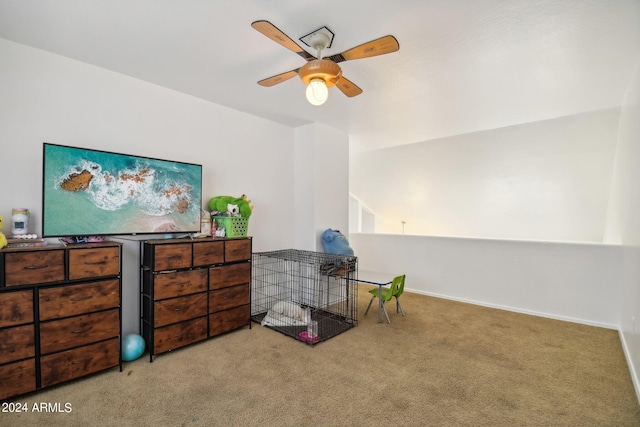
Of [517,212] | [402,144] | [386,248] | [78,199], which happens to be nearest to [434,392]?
[78,199]

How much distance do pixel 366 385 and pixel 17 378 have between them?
2.36m

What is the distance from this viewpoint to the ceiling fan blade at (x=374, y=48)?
1.68 meters

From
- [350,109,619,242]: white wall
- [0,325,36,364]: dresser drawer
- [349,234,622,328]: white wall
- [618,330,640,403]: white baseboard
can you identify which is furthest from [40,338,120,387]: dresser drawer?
[350,109,619,242]: white wall

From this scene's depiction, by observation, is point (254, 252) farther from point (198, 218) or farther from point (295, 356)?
point (295, 356)

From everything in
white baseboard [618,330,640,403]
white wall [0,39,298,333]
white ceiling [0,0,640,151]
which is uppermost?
white ceiling [0,0,640,151]

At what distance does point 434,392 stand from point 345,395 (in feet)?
2.15

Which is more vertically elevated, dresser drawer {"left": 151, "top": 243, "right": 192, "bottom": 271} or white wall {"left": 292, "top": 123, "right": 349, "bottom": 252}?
white wall {"left": 292, "top": 123, "right": 349, "bottom": 252}

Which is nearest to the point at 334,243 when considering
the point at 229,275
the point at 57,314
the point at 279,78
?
the point at 229,275

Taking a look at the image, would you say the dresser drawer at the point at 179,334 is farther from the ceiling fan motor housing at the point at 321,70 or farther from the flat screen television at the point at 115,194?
the ceiling fan motor housing at the point at 321,70

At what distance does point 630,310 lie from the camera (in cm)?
275

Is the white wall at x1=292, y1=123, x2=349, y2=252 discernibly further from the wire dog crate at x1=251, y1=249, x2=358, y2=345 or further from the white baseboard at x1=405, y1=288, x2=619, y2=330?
the white baseboard at x1=405, y1=288, x2=619, y2=330

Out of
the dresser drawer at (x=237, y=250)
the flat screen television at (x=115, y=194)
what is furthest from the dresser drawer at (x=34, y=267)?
the dresser drawer at (x=237, y=250)

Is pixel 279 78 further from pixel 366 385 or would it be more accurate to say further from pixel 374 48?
pixel 366 385

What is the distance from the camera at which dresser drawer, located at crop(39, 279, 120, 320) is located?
2.10m
